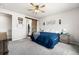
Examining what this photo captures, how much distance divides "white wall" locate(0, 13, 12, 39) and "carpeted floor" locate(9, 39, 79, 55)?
0.85 ft

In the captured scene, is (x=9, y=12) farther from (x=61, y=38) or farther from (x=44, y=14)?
(x=61, y=38)

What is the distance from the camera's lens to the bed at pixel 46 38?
1823mm

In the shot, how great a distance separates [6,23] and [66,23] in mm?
1281

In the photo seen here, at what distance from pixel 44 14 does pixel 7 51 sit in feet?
3.63

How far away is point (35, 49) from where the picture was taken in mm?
1743

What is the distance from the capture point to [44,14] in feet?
5.79

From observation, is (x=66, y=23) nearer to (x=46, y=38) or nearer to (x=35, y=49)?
(x=46, y=38)

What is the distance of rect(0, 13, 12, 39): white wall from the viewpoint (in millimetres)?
1594

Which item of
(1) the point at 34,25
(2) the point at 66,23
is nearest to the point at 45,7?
(1) the point at 34,25

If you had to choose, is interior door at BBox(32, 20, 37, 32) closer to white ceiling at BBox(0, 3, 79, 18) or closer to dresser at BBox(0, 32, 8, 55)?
white ceiling at BBox(0, 3, 79, 18)

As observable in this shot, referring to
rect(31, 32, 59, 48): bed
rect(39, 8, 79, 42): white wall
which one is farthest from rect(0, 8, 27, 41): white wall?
rect(39, 8, 79, 42): white wall

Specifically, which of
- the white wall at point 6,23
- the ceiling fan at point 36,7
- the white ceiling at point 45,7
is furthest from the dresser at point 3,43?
the ceiling fan at point 36,7

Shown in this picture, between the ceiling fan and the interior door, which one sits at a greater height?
the ceiling fan

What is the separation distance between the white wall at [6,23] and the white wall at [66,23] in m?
0.68
